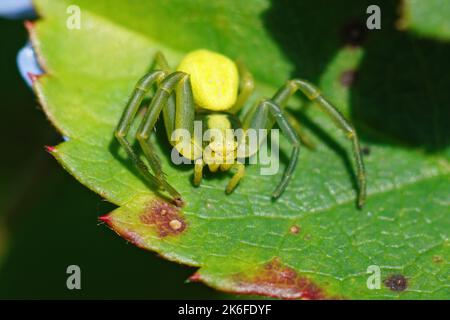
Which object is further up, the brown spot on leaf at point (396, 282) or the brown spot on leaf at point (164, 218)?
the brown spot on leaf at point (164, 218)

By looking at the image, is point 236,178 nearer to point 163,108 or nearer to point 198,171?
point 198,171

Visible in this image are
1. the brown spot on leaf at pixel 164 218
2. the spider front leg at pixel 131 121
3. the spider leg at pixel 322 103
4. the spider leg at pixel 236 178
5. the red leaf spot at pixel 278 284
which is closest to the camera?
the red leaf spot at pixel 278 284

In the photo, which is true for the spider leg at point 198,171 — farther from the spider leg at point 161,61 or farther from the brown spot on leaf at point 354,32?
the brown spot on leaf at point 354,32

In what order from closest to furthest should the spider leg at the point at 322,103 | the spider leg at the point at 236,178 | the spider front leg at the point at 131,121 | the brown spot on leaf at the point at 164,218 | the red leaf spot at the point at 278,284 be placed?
the red leaf spot at the point at 278,284, the brown spot on leaf at the point at 164,218, the spider front leg at the point at 131,121, the spider leg at the point at 236,178, the spider leg at the point at 322,103

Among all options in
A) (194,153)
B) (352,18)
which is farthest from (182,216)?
(352,18)

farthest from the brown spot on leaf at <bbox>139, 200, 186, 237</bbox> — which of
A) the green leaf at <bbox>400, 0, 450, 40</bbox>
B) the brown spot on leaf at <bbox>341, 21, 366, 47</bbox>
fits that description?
the green leaf at <bbox>400, 0, 450, 40</bbox>

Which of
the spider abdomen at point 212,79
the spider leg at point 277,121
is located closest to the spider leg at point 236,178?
the spider leg at point 277,121

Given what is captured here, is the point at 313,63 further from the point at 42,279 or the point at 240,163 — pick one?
the point at 42,279
